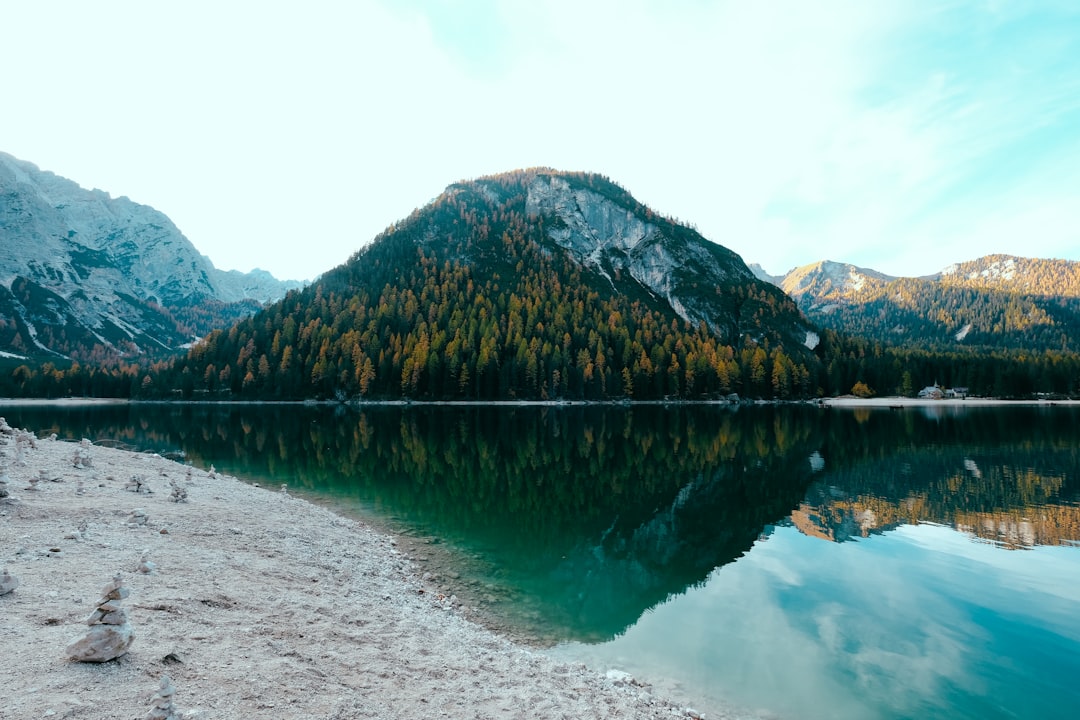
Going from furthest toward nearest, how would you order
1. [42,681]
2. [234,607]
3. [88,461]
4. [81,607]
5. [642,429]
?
[642,429] → [88,461] → [234,607] → [81,607] → [42,681]

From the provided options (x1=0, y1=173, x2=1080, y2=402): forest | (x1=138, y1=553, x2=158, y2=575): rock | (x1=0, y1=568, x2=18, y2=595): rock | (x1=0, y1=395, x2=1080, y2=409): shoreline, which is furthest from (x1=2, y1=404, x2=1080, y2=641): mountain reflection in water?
(x1=0, y1=173, x2=1080, y2=402): forest

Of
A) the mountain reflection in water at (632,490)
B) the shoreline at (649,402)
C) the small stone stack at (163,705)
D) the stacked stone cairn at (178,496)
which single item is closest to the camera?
the small stone stack at (163,705)

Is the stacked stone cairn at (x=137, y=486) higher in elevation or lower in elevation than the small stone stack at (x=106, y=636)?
lower

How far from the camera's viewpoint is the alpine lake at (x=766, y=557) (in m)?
15.4

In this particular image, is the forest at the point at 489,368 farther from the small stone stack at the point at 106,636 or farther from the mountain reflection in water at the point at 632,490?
the small stone stack at the point at 106,636

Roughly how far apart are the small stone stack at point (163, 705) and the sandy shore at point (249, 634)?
41.9 inches

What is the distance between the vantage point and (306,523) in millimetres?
27578

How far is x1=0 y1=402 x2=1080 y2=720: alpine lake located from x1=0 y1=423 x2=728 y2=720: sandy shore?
2.77 m

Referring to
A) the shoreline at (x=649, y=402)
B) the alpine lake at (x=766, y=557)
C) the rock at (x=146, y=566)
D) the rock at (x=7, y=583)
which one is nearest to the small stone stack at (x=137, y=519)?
the rock at (x=146, y=566)

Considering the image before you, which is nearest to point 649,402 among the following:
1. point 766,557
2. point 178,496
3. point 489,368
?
point 489,368

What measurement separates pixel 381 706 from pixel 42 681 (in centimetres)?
556

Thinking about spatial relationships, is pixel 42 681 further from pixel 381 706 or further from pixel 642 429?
pixel 642 429

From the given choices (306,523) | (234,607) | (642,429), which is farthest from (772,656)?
(642,429)

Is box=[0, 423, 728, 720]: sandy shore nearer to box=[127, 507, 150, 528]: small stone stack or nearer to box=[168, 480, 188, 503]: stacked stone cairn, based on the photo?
box=[127, 507, 150, 528]: small stone stack
